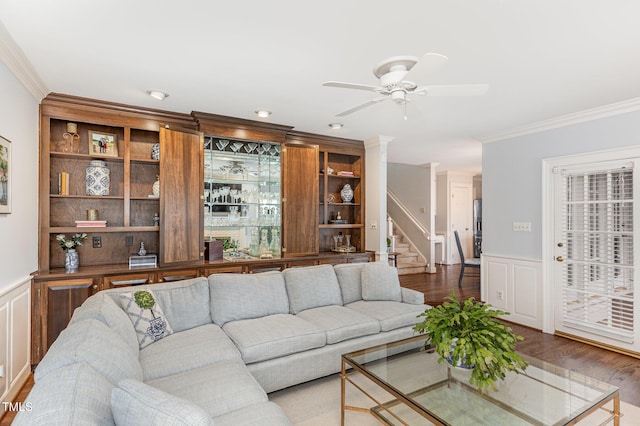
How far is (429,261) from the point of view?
7719mm

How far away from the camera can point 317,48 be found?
2271mm

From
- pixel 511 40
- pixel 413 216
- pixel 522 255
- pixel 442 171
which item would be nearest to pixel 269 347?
pixel 511 40

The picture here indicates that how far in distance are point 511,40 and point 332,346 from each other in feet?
8.40

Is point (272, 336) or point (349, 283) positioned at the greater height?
point (349, 283)

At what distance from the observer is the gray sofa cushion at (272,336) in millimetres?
2369

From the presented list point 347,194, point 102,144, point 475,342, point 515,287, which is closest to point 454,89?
point 475,342

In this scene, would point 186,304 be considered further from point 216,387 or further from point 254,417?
point 254,417

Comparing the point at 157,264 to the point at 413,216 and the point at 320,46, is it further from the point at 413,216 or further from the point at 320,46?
the point at 413,216

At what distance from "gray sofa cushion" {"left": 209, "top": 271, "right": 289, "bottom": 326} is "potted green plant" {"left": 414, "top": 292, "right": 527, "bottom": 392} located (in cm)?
142

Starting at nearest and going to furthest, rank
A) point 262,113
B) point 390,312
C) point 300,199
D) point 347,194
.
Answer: point 390,312, point 262,113, point 300,199, point 347,194

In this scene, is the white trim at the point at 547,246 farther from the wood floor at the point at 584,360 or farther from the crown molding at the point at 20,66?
the crown molding at the point at 20,66

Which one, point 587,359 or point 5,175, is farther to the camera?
point 587,359

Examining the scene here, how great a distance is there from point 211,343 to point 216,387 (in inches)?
23.4

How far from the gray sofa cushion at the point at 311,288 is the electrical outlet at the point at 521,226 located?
259 cm
